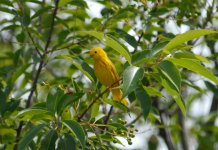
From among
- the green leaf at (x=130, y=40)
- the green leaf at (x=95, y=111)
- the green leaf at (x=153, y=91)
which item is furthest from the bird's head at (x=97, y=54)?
the green leaf at (x=153, y=91)

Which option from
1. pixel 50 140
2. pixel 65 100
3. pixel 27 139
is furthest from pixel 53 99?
pixel 27 139

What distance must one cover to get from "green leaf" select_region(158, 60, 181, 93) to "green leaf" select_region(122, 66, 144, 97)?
0.31 ft

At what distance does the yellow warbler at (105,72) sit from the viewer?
3043 millimetres

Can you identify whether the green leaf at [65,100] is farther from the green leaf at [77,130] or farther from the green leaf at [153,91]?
the green leaf at [153,91]

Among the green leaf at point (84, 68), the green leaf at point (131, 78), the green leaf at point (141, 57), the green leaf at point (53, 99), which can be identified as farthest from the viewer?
the green leaf at point (84, 68)

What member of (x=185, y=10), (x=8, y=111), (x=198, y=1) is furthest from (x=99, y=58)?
(x=198, y=1)

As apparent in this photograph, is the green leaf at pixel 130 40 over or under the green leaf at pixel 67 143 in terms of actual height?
over

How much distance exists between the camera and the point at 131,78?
239cm

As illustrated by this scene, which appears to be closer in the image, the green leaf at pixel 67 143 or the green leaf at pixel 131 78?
the green leaf at pixel 131 78

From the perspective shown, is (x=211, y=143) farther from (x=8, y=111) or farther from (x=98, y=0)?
(x=8, y=111)

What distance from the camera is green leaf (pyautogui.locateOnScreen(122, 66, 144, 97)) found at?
2363mm

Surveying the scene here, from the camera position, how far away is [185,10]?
12.8 feet

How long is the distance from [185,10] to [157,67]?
1.47m

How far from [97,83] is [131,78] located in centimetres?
70
